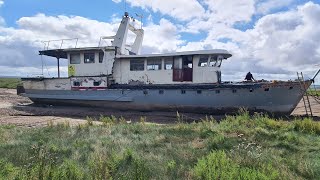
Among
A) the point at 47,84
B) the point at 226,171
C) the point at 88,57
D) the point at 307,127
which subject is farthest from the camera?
the point at 47,84

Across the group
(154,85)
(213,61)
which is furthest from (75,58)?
(213,61)

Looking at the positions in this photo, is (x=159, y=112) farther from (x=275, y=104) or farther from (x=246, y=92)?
(x=275, y=104)

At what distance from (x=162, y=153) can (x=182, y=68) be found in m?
13.3

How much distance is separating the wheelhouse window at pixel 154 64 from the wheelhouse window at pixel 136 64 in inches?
20.1

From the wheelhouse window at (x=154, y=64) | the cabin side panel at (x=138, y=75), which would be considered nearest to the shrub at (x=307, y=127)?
the cabin side panel at (x=138, y=75)

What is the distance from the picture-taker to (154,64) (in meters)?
21.9

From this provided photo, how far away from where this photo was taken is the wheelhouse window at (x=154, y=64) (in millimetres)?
21734

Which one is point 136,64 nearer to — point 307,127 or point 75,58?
point 75,58

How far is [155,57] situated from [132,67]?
1892 mm

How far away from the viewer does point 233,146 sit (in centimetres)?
834

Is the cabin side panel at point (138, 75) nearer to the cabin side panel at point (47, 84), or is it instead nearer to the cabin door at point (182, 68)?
the cabin door at point (182, 68)

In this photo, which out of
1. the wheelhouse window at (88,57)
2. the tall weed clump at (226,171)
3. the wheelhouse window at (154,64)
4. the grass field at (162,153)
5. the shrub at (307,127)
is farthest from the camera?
the wheelhouse window at (88,57)

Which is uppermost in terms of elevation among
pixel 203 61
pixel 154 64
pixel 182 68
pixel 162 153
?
pixel 203 61

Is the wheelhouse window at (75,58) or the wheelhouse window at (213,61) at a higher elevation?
the wheelhouse window at (75,58)
